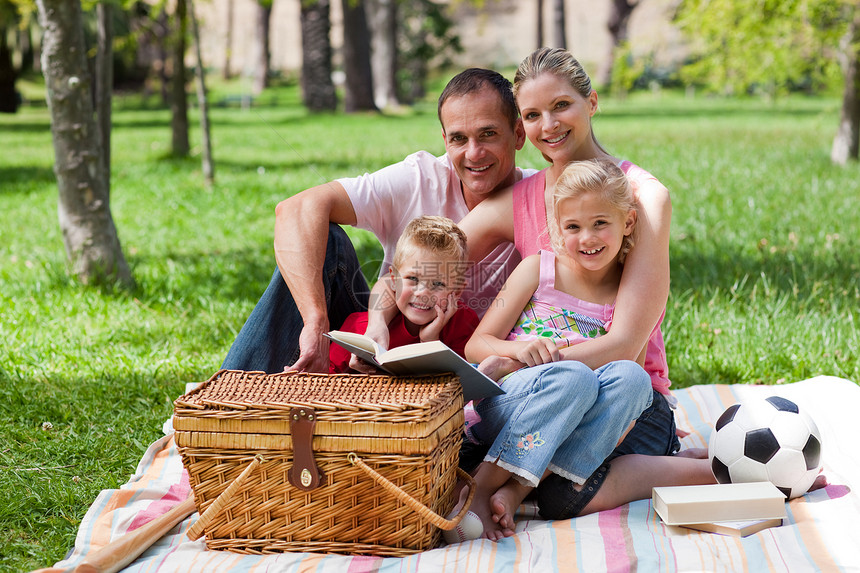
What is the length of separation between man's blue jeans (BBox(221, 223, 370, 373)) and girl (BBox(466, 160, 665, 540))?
0.61m

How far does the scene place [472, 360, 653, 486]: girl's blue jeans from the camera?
2145 millimetres

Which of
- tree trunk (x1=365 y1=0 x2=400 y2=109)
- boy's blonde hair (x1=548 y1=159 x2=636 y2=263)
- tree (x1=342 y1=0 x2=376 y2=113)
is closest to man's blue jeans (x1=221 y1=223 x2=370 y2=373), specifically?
boy's blonde hair (x1=548 y1=159 x2=636 y2=263)

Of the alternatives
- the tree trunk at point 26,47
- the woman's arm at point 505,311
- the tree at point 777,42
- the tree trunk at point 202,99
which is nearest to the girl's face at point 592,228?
the woman's arm at point 505,311

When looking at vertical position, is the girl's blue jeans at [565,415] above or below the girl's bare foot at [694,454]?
above

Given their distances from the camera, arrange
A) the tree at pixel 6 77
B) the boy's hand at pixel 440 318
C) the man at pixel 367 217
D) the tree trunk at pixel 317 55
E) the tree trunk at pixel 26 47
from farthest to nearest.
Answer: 1. the tree trunk at pixel 26 47
2. the tree at pixel 6 77
3. the tree trunk at pixel 317 55
4. the man at pixel 367 217
5. the boy's hand at pixel 440 318

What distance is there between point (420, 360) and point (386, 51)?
18.5 meters

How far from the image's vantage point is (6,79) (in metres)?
18.4

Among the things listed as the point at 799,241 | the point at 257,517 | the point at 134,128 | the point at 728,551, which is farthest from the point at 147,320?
the point at 134,128

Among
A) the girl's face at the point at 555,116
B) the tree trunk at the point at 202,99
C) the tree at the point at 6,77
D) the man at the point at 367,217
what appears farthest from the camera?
the tree at the point at 6,77

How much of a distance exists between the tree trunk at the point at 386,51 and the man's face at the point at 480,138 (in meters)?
16.5

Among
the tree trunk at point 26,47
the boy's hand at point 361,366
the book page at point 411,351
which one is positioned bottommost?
the boy's hand at point 361,366

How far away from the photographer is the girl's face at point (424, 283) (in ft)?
8.21

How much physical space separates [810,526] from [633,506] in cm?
46

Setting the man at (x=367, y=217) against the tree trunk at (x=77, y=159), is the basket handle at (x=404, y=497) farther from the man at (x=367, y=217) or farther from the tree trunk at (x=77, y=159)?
the tree trunk at (x=77, y=159)
